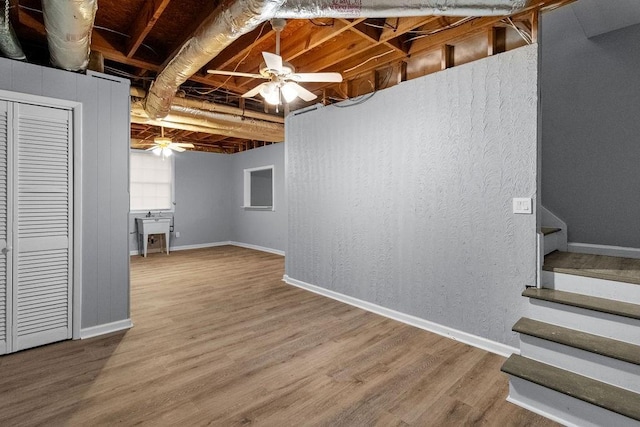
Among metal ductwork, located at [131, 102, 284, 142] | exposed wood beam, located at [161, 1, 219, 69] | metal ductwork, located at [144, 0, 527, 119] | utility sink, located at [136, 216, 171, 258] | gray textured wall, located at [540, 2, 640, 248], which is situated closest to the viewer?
metal ductwork, located at [144, 0, 527, 119]

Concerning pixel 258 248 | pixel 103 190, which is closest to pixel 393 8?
pixel 103 190

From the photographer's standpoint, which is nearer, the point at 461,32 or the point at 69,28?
the point at 69,28

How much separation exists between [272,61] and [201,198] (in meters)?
6.38

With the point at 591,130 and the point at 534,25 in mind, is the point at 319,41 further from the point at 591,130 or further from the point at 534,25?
the point at 591,130

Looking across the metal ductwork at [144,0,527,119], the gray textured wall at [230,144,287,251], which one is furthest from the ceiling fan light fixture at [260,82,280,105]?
the gray textured wall at [230,144,287,251]

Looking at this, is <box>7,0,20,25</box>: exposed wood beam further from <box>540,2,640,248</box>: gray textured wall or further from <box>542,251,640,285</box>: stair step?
<box>540,2,640,248</box>: gray textured wall

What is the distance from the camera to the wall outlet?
2.45 metres

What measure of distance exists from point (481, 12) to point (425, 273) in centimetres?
220

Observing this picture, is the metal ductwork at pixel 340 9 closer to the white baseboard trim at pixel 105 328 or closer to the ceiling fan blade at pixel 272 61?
Result: the ceiling fan blade at pixel 272 61

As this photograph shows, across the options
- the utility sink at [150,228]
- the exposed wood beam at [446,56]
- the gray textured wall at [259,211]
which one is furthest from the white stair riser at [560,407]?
the utility sink at [150,228]

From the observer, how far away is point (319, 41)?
3.03 meters

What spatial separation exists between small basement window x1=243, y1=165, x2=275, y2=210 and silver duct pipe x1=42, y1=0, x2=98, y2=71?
499cm

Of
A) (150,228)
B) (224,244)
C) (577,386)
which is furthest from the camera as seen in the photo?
(224,244)

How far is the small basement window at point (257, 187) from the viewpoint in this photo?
814cm
